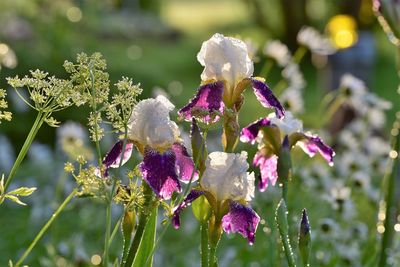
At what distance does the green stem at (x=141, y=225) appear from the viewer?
1.45m

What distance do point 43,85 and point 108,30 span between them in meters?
15.6

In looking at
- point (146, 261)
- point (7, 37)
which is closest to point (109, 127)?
point (7, 37)

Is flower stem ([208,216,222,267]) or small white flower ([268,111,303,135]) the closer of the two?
flower stem ([208,216,222,267])

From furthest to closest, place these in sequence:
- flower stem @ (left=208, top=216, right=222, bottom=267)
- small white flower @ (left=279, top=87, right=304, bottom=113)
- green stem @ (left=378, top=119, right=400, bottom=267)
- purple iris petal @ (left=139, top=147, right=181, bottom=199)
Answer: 1. small white flower @ (left=279, top=87, right=304, bottom=113)
2. green stem @ (left=378, top=119, right=400, bottom=267)
3. flower stem @ (left=208, top=216, right=222, bottom=267)
4. purple iris petal @ (left=139, top=147, right=181, bottom=199)

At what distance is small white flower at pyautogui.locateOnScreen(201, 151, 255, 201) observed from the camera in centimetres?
145

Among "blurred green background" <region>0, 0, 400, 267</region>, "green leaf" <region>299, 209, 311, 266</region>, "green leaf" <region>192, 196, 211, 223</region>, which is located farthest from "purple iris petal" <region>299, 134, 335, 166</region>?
"blurred green background" <region>0, 0, 400, 267</region>

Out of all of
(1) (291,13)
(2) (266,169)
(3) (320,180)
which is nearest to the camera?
(2) (266,169)

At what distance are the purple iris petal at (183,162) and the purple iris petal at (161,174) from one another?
0.04 m

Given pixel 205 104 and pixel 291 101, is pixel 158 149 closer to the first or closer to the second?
pixel 205 104

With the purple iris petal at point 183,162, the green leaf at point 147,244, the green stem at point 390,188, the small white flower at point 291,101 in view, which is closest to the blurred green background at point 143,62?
the green stem at point 390,188

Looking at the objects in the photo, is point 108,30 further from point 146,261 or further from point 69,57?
point 146,261

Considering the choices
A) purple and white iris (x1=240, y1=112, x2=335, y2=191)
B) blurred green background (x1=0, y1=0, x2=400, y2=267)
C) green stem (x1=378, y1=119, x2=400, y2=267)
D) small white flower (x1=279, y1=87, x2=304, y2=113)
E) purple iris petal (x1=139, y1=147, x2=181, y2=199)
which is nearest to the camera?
purple iris petal (x1=139, y1=147, x2=181, y2=199)

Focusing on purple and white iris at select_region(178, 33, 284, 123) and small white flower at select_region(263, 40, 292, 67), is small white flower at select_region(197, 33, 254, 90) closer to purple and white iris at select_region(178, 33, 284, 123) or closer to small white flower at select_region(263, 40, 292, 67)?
purple and white iris at select_region(178, 33, 284, 123)

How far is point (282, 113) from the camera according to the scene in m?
1.47
